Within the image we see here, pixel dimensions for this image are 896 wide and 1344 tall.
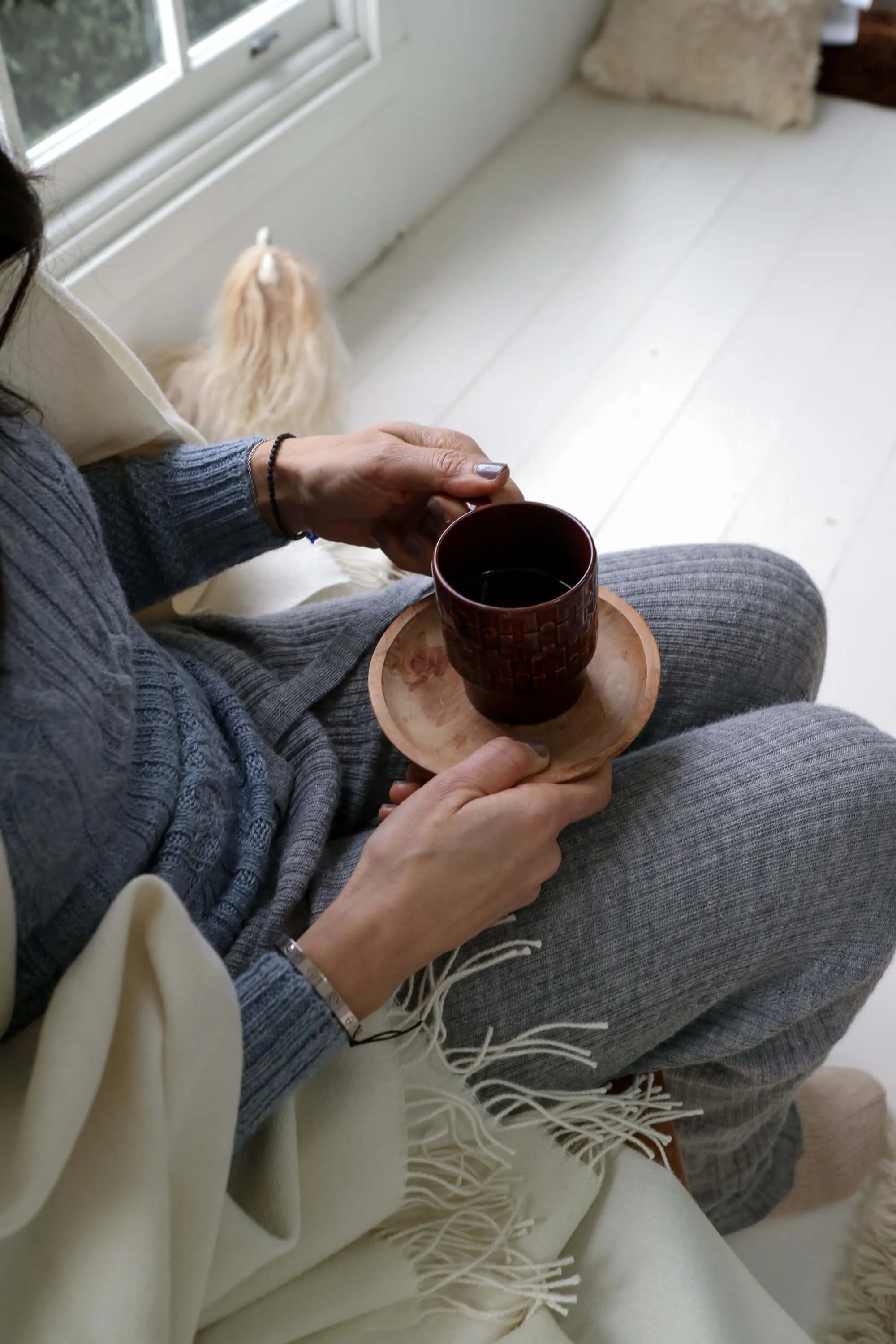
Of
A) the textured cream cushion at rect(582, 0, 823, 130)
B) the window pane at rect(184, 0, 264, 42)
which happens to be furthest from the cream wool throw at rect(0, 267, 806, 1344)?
the textured cream cushion at rect(582, 0, 823, 130)

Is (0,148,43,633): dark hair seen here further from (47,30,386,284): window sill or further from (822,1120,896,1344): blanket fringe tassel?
(822,1120,896,1344): blanket fringe tassel

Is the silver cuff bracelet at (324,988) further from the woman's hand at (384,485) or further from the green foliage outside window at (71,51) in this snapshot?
the green foliage outside window at (71,51)

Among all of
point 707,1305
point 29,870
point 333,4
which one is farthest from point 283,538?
point 333,4

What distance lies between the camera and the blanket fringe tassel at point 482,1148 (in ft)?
2.20

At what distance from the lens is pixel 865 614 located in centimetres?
144

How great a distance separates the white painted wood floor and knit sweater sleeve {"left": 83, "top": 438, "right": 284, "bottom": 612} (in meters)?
0.73

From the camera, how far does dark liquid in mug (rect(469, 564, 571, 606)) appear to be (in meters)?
0.74

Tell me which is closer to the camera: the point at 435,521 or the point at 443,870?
the point at 443,870

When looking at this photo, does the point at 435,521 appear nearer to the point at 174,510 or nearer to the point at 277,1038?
the point at 174,510

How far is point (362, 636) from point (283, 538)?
4.7 inches

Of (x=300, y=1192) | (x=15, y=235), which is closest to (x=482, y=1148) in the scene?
(x=300, y=1192)

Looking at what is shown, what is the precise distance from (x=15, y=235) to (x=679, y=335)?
Answer: 1.27 meters

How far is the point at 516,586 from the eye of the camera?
745mm

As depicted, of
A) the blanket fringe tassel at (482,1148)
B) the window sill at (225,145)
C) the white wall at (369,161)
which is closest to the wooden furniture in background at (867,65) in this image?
the white wall at (369,161)
